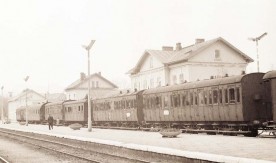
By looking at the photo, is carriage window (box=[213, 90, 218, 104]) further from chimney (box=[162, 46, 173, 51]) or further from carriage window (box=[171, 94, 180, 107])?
chimney (box=[162, 46, 173, 51])

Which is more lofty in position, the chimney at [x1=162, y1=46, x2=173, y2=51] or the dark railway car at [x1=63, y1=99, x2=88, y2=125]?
the chimney at [x1=162, y1=46, x2=173, y2=51]

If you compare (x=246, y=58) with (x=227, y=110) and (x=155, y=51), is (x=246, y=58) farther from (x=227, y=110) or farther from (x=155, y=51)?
(x=227, y=110)

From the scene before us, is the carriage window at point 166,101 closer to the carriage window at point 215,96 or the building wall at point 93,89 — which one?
the carriage window at point 215,96

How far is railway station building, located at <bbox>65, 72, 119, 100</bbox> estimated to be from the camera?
83.6 m

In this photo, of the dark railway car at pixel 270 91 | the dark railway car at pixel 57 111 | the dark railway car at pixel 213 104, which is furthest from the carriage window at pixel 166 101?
the dark railway car at pixel 57 111

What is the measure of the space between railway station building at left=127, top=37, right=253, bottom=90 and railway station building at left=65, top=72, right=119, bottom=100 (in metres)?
32.8

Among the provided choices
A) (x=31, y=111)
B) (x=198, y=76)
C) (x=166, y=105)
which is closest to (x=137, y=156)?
(x=166, y=105)

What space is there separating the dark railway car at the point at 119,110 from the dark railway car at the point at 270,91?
12.8 m

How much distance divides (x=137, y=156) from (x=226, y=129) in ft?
24.1

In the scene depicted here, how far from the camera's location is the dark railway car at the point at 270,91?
17542 millimetres

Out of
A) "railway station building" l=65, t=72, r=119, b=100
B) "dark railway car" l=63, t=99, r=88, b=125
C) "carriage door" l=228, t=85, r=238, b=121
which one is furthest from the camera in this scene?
"railway station building" l=65, t=72, r=119, b=100

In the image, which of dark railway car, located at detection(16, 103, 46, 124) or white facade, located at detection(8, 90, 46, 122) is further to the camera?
white facade, located at detection(8, 90, 46, 122)

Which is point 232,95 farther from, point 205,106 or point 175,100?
point 175,100

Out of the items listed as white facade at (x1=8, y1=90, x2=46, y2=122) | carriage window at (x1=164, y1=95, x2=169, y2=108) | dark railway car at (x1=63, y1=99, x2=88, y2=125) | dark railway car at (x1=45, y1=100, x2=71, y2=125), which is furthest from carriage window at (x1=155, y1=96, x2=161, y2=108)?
white facade at (x1=8, y1=90, x2=46, y2=122)
